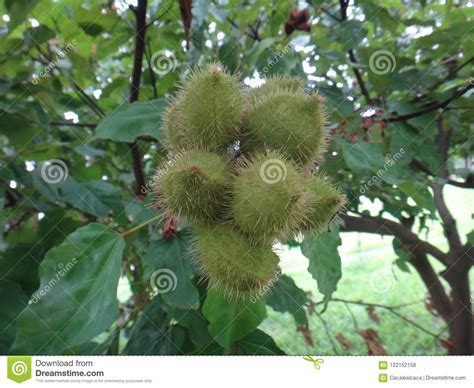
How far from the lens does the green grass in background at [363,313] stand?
2.81 m

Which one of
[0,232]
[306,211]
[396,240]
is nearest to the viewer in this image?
[306,211]

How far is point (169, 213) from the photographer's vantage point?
1.10 metres

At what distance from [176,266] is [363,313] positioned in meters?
2.83

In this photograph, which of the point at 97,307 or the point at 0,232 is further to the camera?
the point at 0,232

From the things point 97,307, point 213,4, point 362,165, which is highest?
point 213,4

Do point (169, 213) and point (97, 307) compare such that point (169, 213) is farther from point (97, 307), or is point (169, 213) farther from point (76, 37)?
point (76, 37)

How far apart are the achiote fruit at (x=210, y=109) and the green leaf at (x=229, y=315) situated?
1.51ft

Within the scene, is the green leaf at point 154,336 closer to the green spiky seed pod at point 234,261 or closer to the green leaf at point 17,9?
the green spiky seed pod at point 234,261

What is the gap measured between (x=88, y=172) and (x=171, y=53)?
2.21ft

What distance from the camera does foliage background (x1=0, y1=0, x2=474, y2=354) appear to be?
130cm

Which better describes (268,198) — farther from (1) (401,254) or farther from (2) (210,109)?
(1) (401,254)

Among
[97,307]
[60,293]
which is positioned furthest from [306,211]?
[60,293]

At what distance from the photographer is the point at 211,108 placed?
1.07m

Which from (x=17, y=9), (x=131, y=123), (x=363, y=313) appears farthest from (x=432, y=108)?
(x=363, y=313)
